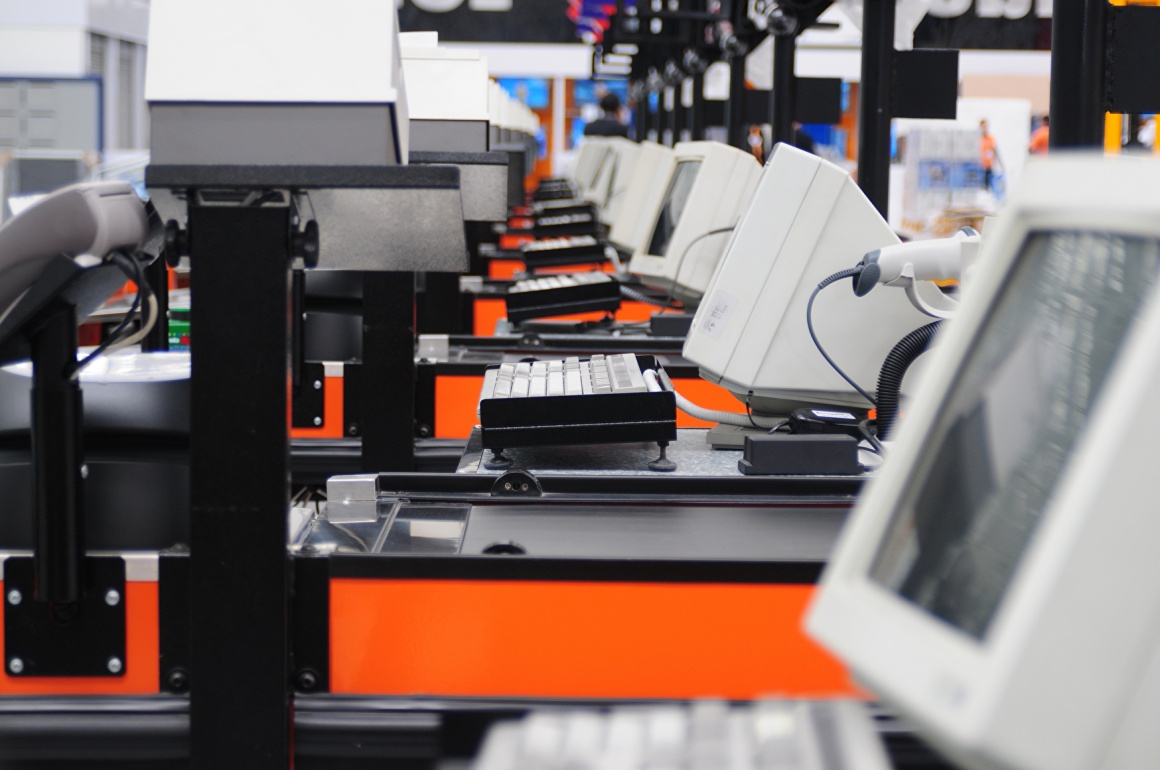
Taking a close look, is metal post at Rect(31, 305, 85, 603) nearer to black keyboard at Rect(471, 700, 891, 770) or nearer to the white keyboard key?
the white keyboard key

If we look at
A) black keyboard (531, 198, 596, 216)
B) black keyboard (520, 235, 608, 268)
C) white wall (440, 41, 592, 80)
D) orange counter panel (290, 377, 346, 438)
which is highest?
white wall (440, 41, 592, 80)

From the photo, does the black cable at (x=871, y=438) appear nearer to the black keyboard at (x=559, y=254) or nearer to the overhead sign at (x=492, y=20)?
the black keyboard at (x=559, y=254)

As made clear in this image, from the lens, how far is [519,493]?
5.74 ft

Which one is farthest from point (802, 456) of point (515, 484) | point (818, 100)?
point (818, 100)

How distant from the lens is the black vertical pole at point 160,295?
103 inches

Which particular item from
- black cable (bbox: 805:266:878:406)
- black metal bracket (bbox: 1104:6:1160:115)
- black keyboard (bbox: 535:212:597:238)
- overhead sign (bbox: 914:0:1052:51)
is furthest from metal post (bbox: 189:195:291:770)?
overhead sign (bbox: 914:0:1052:51)

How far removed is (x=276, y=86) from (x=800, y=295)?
929 millimetres

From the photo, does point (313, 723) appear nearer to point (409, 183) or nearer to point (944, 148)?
point (409, 183)

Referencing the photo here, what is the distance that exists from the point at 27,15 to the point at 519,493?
1223cm

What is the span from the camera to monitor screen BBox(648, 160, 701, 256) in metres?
3.86

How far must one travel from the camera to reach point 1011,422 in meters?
0.63

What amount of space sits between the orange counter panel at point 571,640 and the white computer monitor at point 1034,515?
76cm

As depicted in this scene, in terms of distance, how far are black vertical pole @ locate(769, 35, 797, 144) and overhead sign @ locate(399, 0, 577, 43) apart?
442 inches

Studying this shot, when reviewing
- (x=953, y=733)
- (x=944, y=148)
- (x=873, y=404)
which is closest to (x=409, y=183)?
(x=953, y=733)
